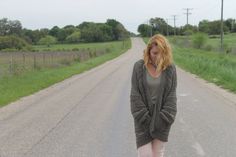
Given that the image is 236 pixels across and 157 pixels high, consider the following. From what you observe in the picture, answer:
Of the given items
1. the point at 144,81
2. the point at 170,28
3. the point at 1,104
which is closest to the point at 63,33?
the point at 170,28

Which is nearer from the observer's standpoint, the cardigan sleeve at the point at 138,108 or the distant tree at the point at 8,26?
the cardigan sleeve at the point at 138,108

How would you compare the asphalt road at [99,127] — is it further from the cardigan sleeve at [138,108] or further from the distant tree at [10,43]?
the distant tree at [10,43]

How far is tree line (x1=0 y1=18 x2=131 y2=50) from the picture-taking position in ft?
471

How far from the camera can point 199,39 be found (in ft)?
243

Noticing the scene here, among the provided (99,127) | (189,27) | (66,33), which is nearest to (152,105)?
(99,127)

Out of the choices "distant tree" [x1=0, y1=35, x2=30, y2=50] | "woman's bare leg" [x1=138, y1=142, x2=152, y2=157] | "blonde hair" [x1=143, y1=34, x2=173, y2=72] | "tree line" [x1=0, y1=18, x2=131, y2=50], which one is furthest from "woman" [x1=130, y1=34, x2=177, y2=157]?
"tree line" [x1=0, y1=18, x2=131, y2=50]

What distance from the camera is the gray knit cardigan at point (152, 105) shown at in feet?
15.1

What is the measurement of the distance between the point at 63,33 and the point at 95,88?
494ft

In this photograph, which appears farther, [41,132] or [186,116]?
[186,116]

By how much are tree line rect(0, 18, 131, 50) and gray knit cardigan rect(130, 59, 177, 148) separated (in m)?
123

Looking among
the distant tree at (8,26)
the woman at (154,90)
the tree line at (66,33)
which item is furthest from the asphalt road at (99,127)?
the distant tree at (8,26)

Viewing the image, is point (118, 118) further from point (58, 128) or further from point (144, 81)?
point (144, 81)

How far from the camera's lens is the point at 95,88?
62.4ft

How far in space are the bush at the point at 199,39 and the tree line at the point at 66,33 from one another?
204ft
